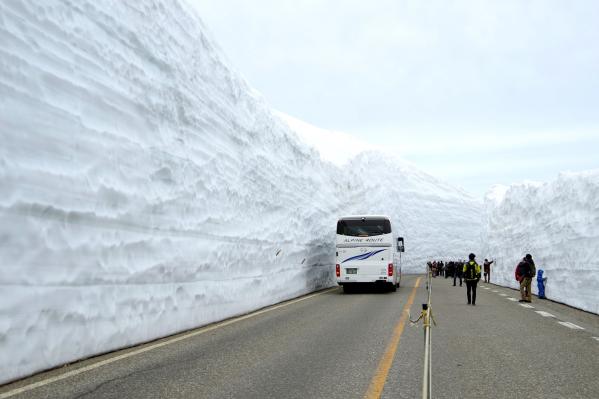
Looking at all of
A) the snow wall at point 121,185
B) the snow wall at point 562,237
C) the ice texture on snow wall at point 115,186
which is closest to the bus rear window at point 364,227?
the snow wall at point 121,185

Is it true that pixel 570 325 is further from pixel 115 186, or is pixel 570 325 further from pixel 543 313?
pixel 115 186

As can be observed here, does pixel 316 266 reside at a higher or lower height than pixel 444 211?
lower

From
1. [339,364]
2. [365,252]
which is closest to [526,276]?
[365,252]

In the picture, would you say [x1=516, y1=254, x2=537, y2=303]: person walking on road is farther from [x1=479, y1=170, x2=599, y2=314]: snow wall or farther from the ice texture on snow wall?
the ice texture on snow wall

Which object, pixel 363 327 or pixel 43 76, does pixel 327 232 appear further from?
pixel 43 76

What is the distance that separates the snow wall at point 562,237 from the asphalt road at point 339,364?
653 cm

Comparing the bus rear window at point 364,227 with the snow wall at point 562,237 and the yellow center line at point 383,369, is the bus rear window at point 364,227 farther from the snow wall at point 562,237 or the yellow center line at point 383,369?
the yellow center line at point 383,369

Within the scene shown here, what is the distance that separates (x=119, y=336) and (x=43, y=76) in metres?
3.64

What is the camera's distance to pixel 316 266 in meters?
24.1

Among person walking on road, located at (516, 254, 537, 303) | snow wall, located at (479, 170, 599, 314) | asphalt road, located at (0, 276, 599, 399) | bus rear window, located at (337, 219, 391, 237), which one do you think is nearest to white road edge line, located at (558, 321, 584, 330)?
asphalt road, located at (0, 276, 599, 399)

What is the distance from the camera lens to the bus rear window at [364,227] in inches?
Result: 835

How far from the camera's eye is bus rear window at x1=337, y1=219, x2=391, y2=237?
21203mm

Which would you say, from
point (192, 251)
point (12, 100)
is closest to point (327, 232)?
point (192, 251)

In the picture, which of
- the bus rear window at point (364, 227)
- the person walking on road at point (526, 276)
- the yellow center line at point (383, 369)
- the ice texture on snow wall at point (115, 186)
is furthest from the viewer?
the bus rear window at point (364, 227)
